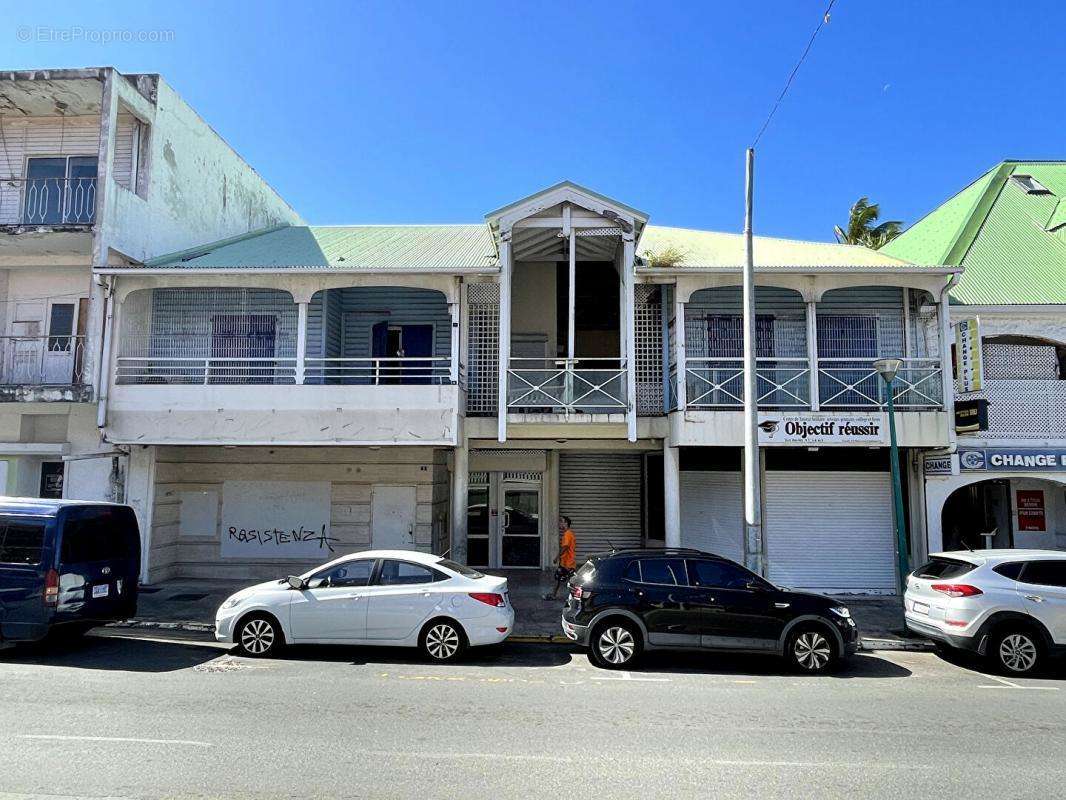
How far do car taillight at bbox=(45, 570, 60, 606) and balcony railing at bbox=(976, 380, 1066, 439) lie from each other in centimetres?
1668

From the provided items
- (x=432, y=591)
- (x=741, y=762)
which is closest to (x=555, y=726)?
(x=741, y=762)

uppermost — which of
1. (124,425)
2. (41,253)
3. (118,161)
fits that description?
(118,161)

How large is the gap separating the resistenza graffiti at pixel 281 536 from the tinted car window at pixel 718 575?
918 cm

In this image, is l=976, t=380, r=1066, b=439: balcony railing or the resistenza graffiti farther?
the resistenza graffiti

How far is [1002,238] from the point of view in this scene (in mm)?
16609

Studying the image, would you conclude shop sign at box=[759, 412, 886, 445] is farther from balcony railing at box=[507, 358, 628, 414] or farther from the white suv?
the white suv

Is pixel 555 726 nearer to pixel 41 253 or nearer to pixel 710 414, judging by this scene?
pixel 710 414

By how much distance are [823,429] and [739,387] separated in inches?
70.1

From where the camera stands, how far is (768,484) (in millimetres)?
14141

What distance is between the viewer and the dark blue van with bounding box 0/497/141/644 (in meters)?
8.38

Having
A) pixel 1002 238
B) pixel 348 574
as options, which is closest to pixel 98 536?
pixel 348 574

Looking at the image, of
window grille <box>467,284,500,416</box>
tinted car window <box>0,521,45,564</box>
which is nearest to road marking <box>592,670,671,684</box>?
window grille <box>467,284,500,416</box>

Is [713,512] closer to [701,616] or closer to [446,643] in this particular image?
[701,616]

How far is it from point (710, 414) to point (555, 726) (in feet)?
25.3
